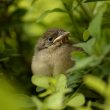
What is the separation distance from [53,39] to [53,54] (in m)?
0.24

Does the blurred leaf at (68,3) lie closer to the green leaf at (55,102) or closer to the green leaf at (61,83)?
the green leaf at (61,83)

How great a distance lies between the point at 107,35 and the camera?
5.98 ft

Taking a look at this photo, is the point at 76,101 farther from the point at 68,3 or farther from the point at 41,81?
the point at 68,3

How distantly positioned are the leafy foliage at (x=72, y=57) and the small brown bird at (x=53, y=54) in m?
0.08

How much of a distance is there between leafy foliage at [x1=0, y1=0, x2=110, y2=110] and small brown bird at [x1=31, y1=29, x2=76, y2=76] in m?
0.08

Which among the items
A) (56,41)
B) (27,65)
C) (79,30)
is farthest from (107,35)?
(27,65)

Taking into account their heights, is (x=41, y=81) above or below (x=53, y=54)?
above

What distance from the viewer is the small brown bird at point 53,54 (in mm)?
2820

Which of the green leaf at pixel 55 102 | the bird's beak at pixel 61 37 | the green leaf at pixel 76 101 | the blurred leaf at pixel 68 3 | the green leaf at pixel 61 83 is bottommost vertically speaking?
the bird's beak at pixel 61 37

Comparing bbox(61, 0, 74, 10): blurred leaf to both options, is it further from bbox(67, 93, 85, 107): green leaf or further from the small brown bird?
bbox(67, 93, 85, 107): green leaf

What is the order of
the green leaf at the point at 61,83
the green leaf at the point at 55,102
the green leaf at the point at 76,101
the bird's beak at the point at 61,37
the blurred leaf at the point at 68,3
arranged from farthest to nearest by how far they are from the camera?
1. the bird's beak at the point at 61,37
2. the blurred leaf at the point at 68,3
3. the green leaf at the point at 61,83
4. the green leaf at the point at 76,101
5. the green leaf at the point at 55,102

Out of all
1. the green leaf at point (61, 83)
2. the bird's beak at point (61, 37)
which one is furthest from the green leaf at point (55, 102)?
the bird's beak at point (61, 37)

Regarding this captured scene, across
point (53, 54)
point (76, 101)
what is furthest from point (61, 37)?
point (76, 101)

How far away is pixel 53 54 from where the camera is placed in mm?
3094
